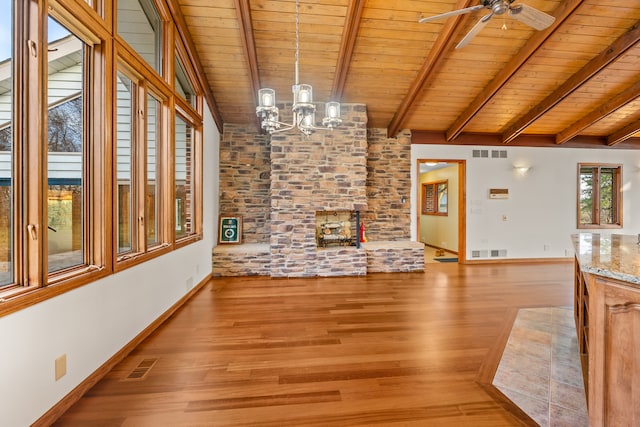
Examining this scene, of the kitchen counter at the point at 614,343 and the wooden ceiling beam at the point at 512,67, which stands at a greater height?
the wooden ceiling beam at the point at 512,67

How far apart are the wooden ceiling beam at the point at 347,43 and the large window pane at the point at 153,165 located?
235cm

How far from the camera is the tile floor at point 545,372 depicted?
71.6 inches

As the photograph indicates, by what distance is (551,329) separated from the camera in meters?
2.97

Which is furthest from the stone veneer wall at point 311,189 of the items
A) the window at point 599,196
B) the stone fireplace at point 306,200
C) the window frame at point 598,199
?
the window at point 599,196

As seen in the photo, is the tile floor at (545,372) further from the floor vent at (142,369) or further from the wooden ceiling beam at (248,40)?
the wooden ceiling beam at (248,40)

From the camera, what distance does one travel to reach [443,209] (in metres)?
8.16

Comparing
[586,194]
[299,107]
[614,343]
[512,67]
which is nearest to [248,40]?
[299,107]

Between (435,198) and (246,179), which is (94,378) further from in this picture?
(435,198)

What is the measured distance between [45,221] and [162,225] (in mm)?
1678

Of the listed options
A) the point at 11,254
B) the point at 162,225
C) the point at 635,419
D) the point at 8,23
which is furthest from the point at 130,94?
the point at 635,419

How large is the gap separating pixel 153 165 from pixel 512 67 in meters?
4.83

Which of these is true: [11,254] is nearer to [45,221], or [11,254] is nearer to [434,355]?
[45,221]

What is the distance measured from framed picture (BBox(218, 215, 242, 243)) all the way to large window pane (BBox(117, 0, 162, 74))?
2834mm

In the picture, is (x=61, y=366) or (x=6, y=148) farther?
(x=61, y=366)
